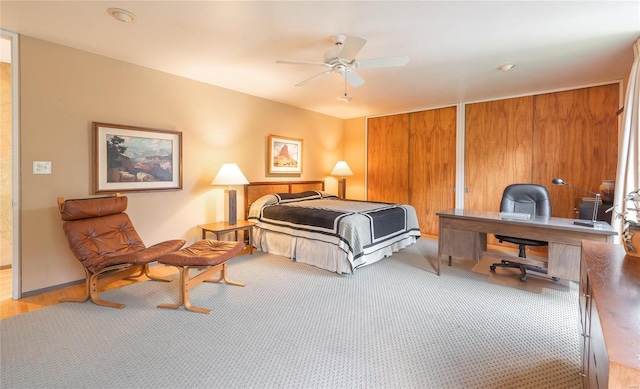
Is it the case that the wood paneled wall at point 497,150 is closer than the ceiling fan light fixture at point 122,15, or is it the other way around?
the ceiling fan light fixture at point 122,15

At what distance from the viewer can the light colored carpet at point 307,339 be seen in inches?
67.9

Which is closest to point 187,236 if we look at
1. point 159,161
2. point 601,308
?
point 159,161

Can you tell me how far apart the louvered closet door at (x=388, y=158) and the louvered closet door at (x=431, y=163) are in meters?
0.14

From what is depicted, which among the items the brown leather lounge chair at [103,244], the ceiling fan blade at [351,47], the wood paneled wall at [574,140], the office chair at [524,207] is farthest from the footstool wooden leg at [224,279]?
the wood paneled wall at [574,140]

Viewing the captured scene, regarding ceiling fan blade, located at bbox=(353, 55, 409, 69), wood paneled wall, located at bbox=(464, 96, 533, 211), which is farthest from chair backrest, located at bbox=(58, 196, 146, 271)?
wood paneled wall, located at bbox=(464, 96, 533, 211)

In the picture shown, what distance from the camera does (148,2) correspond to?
7.23 ft

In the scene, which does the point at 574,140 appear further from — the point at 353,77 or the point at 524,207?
the point at 353,77

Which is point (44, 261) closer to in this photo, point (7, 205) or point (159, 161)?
point (7, 205)

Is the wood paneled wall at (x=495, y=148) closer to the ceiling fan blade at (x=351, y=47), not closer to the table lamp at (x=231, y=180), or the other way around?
the ceiling fan blade at (x=351, y=47)

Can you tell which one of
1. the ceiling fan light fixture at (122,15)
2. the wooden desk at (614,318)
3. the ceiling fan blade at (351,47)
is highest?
the ceiling fan light fixture at (122,15)

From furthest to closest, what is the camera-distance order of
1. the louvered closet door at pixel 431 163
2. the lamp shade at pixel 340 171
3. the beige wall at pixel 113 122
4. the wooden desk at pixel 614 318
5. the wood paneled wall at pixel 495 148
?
the lamp shade at pixel 340 171 < the louvered closet door at pixel 431 163 < the wood paneled wall at pixel 495 148 < the beige wall at pixel 113 122 < the wooden desk at pixel 614 318

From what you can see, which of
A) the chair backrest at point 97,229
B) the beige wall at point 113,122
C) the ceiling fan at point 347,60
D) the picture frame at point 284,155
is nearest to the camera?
the ceiling fan at point 347,60

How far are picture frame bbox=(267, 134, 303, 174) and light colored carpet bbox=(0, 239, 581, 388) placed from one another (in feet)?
8.44

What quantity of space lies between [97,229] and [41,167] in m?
0.83
